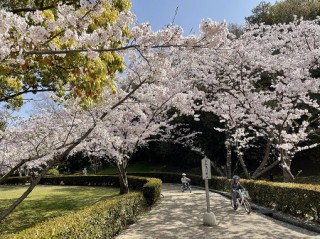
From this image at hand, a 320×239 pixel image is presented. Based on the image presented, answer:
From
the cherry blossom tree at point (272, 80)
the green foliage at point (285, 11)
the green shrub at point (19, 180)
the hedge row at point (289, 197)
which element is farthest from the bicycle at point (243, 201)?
the green shrub at point (19, 180)

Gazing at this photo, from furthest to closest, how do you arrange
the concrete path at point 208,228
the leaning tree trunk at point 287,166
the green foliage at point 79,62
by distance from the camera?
the leaning tree trunk at point 287,166, the concrete path at point 208,228, the green foliage at point 79,62

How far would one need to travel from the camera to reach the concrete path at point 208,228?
9297mm

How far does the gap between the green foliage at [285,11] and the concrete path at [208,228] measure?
32852 millimetres

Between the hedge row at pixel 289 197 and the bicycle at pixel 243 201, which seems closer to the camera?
the hedge row at pixel 289 197

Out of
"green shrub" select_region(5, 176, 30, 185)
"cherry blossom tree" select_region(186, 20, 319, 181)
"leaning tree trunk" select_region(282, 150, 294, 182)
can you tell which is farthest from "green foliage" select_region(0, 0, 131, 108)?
"green shrub" select_region(5, 176, 30, 185)

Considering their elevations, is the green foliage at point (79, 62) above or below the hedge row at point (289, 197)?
above

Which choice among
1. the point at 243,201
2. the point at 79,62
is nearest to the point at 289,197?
the point at 243,201

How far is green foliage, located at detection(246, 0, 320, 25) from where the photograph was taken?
38562 millimetres

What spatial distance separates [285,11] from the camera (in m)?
40.5

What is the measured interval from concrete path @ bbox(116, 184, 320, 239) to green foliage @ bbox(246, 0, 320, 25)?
32852mm

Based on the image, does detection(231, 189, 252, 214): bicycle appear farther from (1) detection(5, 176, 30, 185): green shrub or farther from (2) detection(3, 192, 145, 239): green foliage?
(1) detection(5, 176, 30, 185): green shrub

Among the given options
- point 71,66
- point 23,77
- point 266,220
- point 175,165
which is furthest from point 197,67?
point 175,165

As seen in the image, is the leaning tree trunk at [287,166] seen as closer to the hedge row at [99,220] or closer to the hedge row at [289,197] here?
the hedge row at [289,197]

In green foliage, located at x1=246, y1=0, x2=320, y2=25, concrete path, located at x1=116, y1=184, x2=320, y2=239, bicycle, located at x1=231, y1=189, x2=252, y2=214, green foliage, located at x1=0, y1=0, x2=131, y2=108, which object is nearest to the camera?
green foliage, located at x1=0, y1=0, x2=131, y2=108
